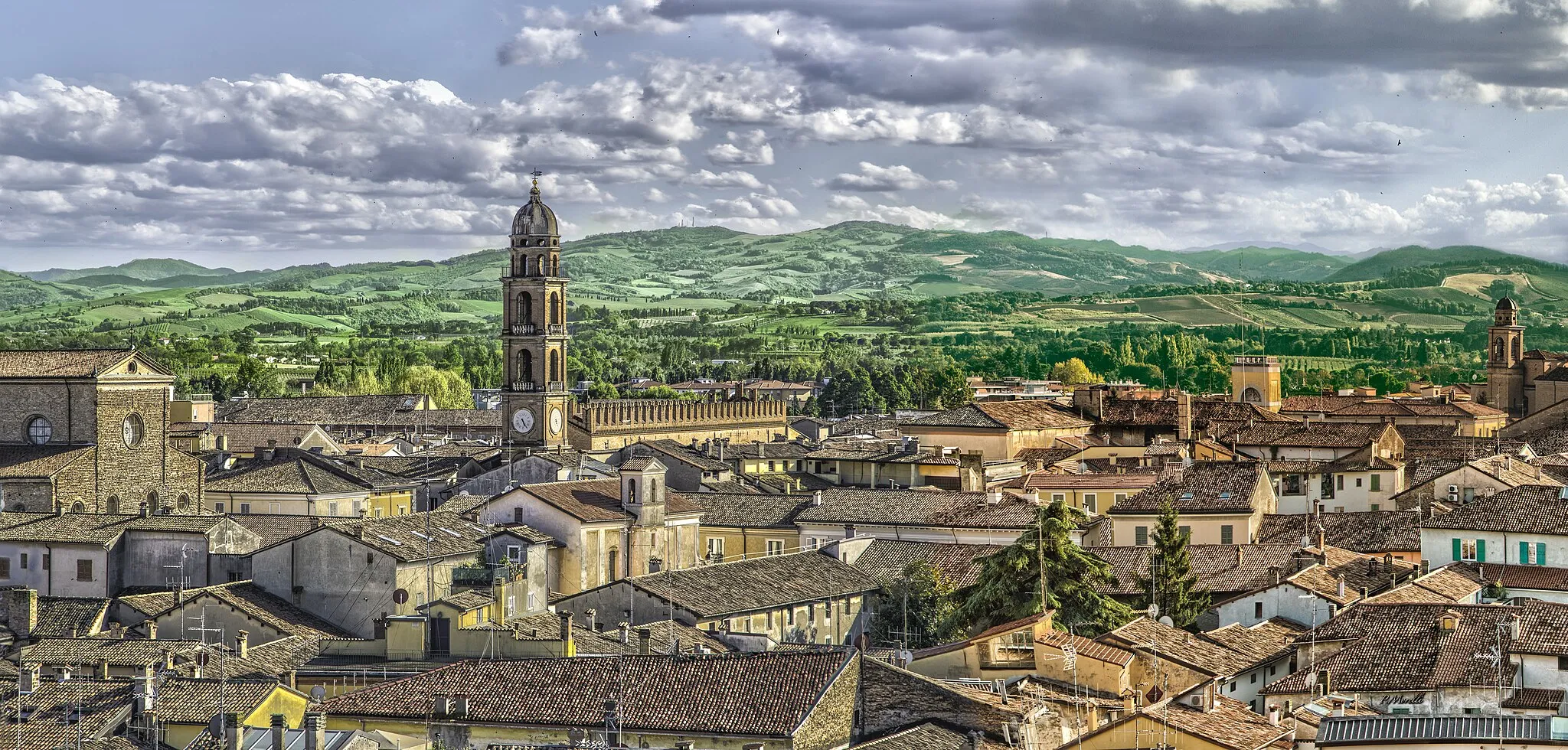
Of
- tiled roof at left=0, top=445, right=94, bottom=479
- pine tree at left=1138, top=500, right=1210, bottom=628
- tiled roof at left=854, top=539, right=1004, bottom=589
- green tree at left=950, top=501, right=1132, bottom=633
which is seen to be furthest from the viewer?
tiled roof at left=0, top=445, right=94, bottom=479

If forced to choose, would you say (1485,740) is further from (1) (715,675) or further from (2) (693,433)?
(2) (693,433)

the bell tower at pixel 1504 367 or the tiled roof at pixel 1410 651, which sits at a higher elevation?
the bell tower at pixel 1504 367

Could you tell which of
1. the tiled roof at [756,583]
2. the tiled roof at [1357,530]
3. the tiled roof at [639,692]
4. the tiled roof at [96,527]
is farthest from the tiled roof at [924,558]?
the tiled roof at [639,692]

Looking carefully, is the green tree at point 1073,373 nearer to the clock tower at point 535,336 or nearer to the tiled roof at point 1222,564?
the clock tower at point 535,336

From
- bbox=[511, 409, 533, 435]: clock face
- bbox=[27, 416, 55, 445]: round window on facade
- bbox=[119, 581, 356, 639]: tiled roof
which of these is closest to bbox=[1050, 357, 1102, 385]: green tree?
bbox=[511, 409, 533, 435]: clock face

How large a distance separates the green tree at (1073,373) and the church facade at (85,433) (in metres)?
74.5

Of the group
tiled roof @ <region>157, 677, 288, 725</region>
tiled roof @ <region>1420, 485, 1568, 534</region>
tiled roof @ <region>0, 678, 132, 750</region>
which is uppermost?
tiled roof @ <region>1420, 485, 1568, 534</region>

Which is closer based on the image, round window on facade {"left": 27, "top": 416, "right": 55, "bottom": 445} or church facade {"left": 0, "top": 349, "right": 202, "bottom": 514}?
church facade {"left": 0, "top": 349, "right": 202, "bottom": 514}

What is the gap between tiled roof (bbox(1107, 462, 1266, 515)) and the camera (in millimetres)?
47531

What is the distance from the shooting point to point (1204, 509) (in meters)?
47.5

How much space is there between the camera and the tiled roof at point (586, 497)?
145ft

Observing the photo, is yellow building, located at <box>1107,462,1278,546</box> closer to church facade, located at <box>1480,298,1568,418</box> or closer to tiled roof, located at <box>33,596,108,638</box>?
tiled roof, located at <box>33,596,108,638</box>

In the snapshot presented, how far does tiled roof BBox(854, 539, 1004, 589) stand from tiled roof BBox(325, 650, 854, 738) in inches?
660

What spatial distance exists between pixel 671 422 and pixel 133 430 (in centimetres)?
4129
